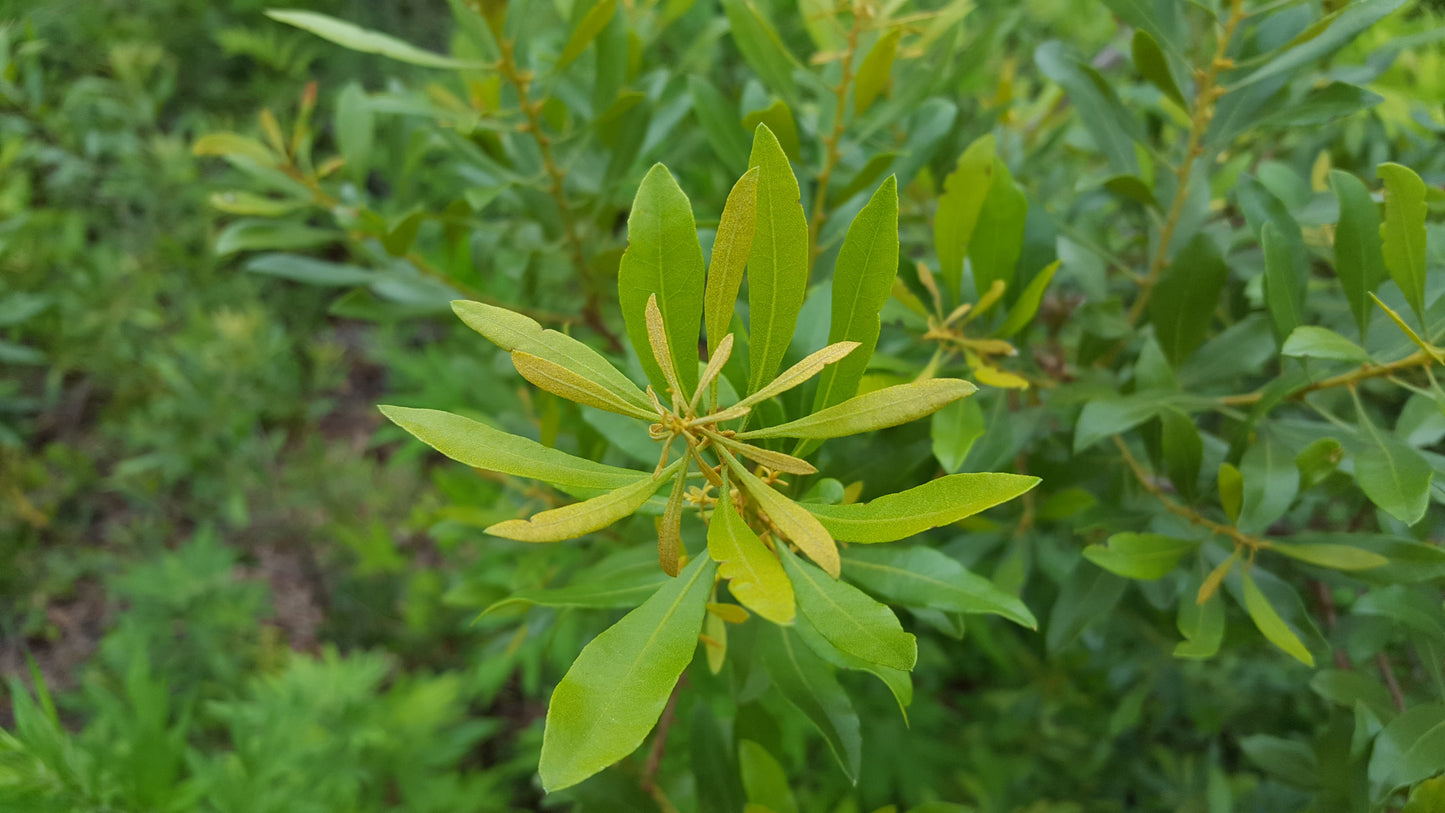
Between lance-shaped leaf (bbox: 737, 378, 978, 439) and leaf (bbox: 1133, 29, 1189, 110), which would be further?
leaf (bbox: 1133, 29, 1189, 110)

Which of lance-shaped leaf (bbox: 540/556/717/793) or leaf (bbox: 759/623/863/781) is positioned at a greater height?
lance-shaped leaf (bbox: 540/556/717/793)

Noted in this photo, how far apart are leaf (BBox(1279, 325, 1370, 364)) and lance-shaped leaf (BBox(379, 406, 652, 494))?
1.51 feet

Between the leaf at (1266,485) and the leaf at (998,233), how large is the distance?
26 cm

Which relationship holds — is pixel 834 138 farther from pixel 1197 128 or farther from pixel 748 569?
pixel 748 569

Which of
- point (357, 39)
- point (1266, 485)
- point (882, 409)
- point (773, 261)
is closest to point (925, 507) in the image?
point (882, 409)

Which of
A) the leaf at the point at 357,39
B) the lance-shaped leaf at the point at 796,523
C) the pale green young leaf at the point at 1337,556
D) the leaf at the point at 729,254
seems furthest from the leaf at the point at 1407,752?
the leaf at the point at 357,39

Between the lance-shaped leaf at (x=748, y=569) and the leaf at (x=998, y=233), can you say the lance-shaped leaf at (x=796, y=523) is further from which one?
the leaf at (x=998, y=233)

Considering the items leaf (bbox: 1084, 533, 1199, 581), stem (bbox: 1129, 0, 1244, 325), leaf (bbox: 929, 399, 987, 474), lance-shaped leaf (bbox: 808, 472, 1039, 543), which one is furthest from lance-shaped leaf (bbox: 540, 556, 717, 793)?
stem (bbox: 1129, 0, 1244, 325)

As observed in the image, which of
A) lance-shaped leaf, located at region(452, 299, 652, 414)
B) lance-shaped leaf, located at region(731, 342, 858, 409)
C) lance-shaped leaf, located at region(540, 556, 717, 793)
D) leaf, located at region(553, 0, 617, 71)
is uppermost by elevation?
leaf, located at region(553, 0, 617, 71)

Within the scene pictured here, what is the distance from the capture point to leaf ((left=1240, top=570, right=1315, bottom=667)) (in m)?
0.61

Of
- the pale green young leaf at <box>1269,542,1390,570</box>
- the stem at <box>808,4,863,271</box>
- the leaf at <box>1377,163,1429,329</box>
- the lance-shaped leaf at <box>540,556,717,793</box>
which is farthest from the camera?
the stem at <box>808,4,863,271</box>

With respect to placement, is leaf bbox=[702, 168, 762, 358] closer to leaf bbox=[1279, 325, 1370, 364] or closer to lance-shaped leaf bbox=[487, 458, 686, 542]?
lance-shaped leaf bbox=[487, 458, 686, 542]

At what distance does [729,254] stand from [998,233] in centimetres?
34

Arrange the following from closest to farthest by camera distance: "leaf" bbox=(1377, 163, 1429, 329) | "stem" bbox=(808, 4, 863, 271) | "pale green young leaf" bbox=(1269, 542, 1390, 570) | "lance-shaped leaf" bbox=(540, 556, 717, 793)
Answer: "lance-shaped leaf" bbox=(540, 556, 717, 793), "leaf" bbox=(1377, 163, 1429, 329), "pale green young leaf" bbox=(1269, 542, 1390, 570), "stem" bbox=(808, 4, 863, 271)
